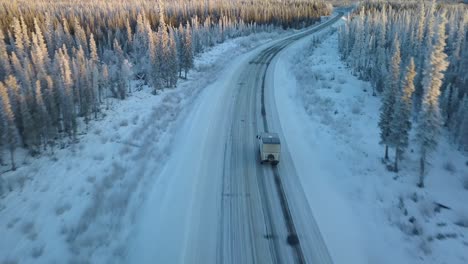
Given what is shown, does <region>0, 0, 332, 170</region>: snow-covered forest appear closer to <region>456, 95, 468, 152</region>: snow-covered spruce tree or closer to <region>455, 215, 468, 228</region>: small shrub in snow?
<region>455, 215, 468, 228</region>: small shrub in snow

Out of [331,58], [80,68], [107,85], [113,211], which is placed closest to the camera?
[113,211]

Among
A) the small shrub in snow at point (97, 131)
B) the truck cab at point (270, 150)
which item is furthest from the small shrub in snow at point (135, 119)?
the truck cab at point (270, 150)

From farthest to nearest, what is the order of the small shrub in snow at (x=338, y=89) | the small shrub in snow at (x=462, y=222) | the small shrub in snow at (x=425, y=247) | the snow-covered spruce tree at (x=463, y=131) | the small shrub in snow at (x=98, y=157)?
the small shrub in snow at (x=338, y=89) → the snow-covered spruce tree at (x=463, y=131) → the small shrub in snow at (x=98, y=157) → the small shrub in snow at (x=462, y=222) → the small shrub in snow at (x=425, y=247)

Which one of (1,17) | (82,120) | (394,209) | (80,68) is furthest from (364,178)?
(1,17)

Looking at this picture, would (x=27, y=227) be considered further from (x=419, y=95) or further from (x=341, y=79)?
(x=419, y=95)

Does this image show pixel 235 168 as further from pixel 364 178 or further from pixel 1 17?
pixel 1 17

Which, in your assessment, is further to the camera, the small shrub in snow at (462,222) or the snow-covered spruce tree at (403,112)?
the snow-covered spruce tree at (403,112)

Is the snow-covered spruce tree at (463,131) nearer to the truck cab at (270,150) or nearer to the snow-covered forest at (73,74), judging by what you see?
the truck cab at (270,150)

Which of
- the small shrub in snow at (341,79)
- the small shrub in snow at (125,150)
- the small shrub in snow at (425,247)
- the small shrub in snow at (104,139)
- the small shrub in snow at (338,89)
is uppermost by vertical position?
the small shrub in snow at (341,79)
